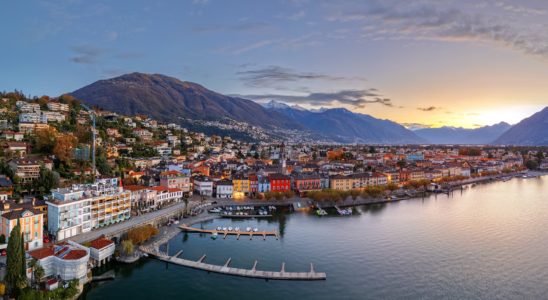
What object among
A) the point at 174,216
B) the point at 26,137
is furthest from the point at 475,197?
the point at 26,137

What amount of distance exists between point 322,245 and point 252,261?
5177mm

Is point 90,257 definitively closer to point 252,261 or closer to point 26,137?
point 252,261

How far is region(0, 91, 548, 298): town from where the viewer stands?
18.4 meters

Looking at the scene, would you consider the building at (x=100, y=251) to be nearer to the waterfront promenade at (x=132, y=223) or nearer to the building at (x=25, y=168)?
the waterfront promenade at (x=132, y=223)

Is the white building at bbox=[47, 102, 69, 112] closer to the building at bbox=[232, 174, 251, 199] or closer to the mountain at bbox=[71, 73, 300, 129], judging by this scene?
the building at bbox=[232, 174, 251, 199]

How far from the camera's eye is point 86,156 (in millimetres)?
36969

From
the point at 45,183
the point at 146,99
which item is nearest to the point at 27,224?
the point at 45,183

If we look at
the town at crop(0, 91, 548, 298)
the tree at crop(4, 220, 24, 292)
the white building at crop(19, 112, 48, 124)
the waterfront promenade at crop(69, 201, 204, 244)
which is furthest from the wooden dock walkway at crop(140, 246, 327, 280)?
the white building at crop(19, 112, 48, 124)

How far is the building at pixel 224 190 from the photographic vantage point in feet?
130

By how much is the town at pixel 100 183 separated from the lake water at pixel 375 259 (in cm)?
282

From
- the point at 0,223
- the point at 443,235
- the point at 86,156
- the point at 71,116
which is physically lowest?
the point at 443,235

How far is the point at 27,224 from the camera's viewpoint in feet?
64.2

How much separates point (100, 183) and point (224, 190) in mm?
14928

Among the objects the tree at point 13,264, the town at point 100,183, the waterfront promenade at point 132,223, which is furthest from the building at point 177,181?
the tree at point 13,264
